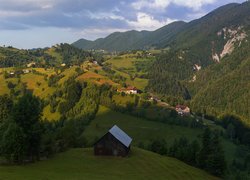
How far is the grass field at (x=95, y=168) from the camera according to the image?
198 ft

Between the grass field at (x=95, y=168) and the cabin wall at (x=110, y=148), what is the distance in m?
2.13

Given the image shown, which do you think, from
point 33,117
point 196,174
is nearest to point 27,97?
point 33,117

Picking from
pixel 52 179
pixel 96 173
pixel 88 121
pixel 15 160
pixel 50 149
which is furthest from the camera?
pixel 88 121

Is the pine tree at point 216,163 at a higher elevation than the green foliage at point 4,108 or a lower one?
lower

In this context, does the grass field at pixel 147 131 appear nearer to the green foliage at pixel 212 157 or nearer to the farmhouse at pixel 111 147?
the green foliage at pixel 212 157

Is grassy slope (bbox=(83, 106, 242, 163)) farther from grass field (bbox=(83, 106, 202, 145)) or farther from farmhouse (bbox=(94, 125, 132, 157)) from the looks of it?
farmhouse (bbox=(94, 125, 132, 157))

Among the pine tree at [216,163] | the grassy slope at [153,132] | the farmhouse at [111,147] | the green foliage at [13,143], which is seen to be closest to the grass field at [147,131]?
the grassy slope at [153,132]

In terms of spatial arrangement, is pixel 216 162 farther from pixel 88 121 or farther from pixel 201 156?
pixel 88 121

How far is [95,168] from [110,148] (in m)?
16.8

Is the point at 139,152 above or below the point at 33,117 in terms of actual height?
below

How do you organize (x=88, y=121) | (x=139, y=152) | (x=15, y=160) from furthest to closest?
1. (x=88, y=121)
2. (x=139, y=152)
3. (x=15, y=160)

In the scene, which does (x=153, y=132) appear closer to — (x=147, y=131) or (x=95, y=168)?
(x=147, y=131)

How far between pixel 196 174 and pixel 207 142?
49.1 ft

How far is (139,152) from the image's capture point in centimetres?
9406
